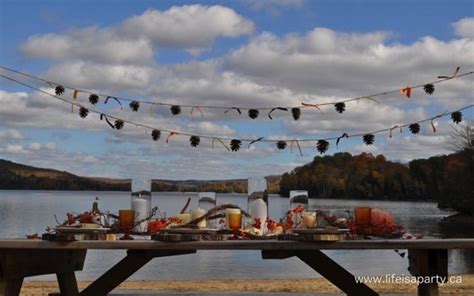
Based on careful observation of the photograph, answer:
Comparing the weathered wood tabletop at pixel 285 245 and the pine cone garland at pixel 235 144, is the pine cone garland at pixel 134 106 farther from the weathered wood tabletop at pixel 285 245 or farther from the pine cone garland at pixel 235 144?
the weathered wood tabletop at pixel 285 245

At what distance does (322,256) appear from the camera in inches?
156

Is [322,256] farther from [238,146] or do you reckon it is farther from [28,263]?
[238,146]

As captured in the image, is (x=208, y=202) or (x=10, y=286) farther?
(x=208, y=202)

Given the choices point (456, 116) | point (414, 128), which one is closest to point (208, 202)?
point (414, 128)

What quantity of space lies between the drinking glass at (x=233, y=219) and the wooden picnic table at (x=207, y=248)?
250mm

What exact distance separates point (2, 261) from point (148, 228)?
2.68 feet

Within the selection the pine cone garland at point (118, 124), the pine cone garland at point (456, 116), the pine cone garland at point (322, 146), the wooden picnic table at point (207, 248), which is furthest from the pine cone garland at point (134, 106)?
the pine cone garland at point (456, 116)

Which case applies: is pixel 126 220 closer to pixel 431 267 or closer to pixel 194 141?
pixel 431 267

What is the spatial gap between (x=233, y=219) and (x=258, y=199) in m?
0.20

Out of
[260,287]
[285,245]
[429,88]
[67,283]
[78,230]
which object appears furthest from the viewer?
[260,287]

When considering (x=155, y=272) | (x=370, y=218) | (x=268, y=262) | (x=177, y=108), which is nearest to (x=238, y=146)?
(x=177, y=108)

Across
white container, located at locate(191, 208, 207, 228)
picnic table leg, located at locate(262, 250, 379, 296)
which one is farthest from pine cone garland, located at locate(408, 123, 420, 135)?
white container, located at locate(191, 208, 207, 228)

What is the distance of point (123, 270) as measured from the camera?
3.93 meters

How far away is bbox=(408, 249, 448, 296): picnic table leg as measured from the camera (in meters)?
3.68
